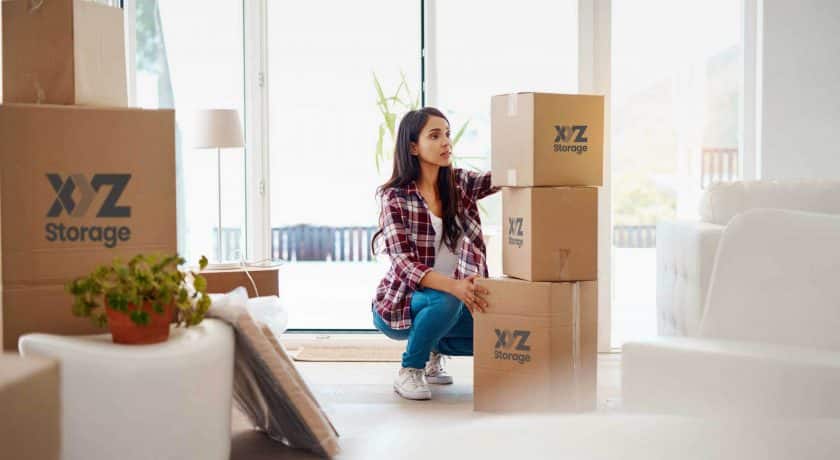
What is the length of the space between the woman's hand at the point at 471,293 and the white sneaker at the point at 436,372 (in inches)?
21.9

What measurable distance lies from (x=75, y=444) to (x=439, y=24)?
314cm

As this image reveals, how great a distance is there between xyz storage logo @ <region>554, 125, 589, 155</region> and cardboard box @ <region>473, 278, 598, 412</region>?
17.7 inches

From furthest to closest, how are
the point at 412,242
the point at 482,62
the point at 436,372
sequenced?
the point at 482,62
the point at 436,372
the point at 412,242

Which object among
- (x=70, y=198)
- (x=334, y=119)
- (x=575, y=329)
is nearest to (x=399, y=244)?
(x=575, y=329)

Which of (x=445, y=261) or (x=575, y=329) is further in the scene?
(x=445, y=261)

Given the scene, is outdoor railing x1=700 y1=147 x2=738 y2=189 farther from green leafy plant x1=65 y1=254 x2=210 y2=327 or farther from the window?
green leafy plant x1=65 y1=254 x2=210 y2=327

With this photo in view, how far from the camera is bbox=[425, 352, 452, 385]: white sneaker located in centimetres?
349

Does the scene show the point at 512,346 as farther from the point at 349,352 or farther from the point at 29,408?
the point at 29,408

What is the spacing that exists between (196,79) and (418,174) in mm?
1718

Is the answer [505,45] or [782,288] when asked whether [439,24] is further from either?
[782,288]

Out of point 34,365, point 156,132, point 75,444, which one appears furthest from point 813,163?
point 34,365

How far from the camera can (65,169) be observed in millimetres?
2047

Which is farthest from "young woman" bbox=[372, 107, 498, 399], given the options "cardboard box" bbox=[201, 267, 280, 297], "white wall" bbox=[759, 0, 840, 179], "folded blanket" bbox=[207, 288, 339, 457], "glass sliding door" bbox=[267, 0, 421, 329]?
"white wall" bbox=[759, 0, 840, 179]

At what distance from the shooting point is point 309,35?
4508 millimetres
